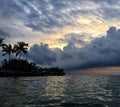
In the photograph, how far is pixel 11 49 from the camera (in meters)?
197

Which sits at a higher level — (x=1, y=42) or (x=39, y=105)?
(x=1, y=42)

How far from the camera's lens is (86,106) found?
3419 cm

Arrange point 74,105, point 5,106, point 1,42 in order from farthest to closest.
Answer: point 1,42
point 74,105
point 5,106

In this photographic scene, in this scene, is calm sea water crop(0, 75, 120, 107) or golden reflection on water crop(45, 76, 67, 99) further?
→ golden reflection on water crop(45, 76, 67, 99)

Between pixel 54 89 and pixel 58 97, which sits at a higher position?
pixel 54 89

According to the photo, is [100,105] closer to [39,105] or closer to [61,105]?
[61,105]

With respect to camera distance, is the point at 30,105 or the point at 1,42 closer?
the point at 30,105

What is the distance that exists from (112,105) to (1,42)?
466 feet

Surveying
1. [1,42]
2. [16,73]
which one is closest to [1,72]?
[16,73]

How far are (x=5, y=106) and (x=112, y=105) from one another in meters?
13.2

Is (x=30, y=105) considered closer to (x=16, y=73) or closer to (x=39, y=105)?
(x=39, y=105)

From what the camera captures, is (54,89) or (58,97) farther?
(54,89)

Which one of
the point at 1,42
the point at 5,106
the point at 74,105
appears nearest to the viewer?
the point at 5,106

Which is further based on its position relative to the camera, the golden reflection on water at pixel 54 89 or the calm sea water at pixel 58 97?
the golden reflection on water at pixel 54 89
